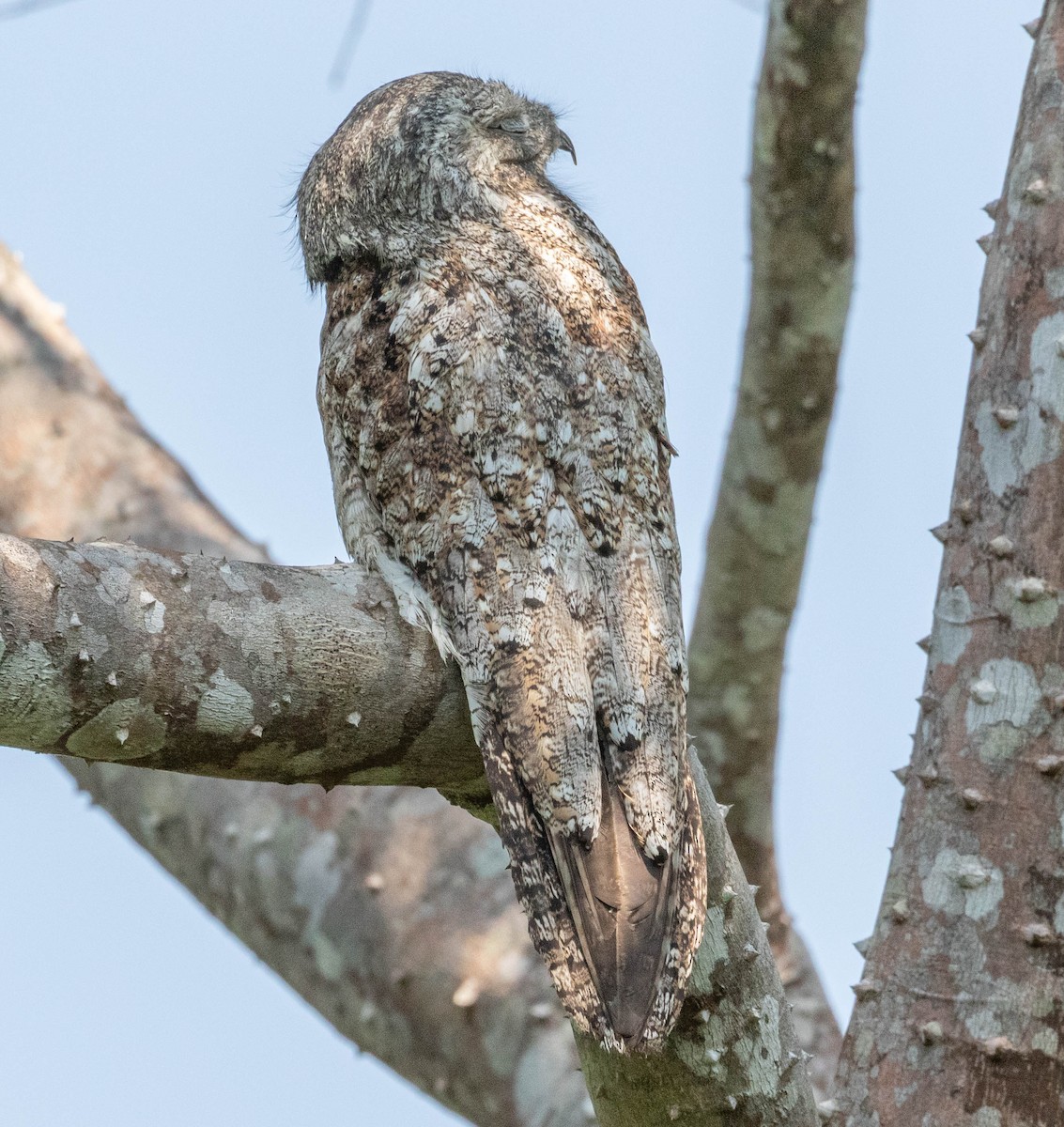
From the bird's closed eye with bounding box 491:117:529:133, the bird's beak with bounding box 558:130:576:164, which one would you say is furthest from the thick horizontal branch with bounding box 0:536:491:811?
the bird's beak with bounding box 558:130:576:164

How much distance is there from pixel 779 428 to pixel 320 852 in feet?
7.10

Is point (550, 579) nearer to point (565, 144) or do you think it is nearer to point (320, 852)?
point (565, 144)

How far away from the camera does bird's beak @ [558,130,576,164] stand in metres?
3.35

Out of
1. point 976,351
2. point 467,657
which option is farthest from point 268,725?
point 976,351

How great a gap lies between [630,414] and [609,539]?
0.30 m

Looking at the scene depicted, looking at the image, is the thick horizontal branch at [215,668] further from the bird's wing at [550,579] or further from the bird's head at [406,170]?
the bird's head at [406,170]

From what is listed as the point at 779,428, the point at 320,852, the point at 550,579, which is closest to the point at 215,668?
the point at 550,579

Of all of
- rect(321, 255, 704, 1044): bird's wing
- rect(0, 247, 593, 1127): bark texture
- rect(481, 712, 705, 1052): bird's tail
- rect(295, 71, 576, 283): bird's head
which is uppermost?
rect(295, 71, 576, 283): bird's head

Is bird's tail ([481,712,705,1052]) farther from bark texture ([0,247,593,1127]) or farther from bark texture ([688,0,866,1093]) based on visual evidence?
bark texture ([688,0,866,1093])

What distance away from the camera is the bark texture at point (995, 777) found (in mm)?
2518

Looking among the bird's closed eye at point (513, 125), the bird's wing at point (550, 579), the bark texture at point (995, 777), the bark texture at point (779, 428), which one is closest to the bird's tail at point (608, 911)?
the bird's wing at point (550, 579)

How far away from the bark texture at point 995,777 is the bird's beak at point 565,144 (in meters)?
1.13

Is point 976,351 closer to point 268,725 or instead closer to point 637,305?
point 637,305

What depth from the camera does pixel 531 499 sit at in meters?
2.35
